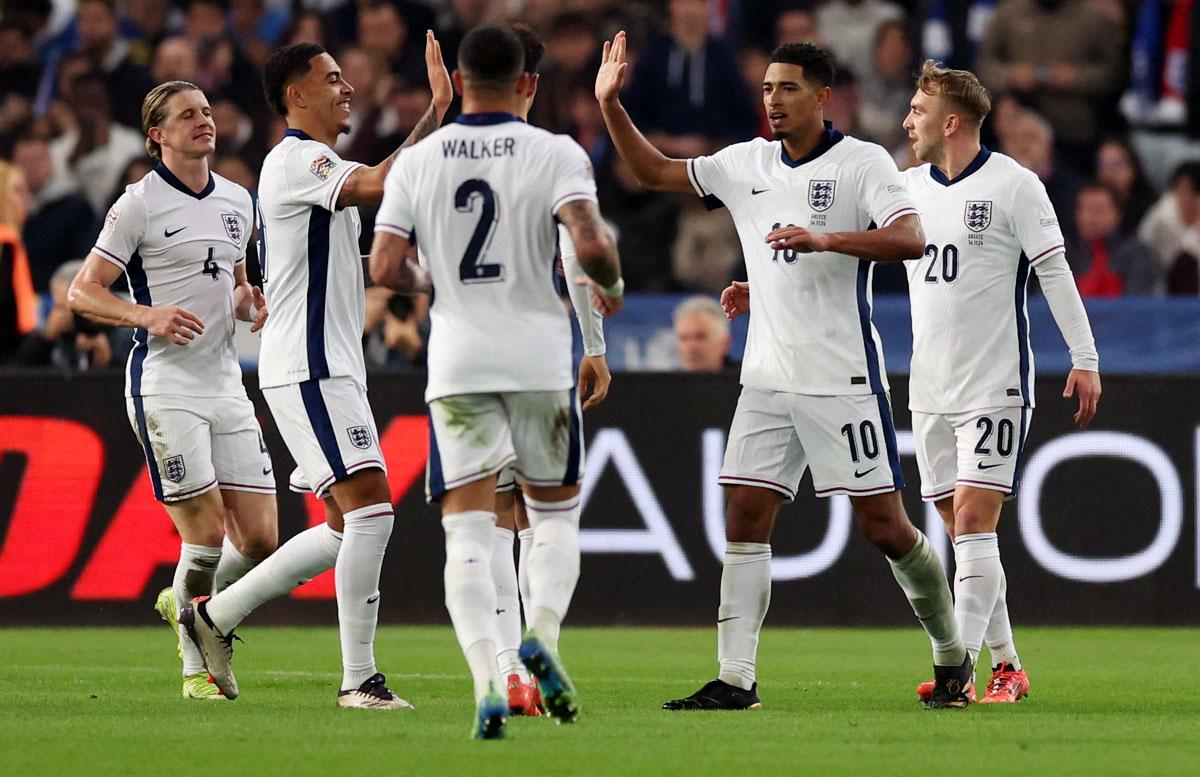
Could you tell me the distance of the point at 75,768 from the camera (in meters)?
6.15

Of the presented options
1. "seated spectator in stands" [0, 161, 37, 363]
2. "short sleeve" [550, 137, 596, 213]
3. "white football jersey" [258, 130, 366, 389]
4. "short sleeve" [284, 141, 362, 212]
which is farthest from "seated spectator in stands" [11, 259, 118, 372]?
"short sleeve" [550, 137, 596, 213]

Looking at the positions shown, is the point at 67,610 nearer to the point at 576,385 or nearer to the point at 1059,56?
the point at 576,385

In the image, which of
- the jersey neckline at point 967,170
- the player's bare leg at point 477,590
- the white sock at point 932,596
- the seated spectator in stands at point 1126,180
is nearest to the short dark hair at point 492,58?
the player's bare leg at point 477,590

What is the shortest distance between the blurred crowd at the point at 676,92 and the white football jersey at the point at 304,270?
6.99 meters

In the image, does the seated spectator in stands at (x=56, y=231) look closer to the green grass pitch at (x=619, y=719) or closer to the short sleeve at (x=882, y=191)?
the green grass pitch at (x=619, y=719)

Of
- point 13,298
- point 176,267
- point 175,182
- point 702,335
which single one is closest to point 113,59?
point 13,298

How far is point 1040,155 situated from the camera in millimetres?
16438

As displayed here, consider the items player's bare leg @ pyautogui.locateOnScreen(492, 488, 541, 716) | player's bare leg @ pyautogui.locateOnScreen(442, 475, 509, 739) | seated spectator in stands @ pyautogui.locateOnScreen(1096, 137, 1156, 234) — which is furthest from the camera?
seated spectator in stands @ pyautogui.locateOnScreen(1096, 137, 1156, 234)

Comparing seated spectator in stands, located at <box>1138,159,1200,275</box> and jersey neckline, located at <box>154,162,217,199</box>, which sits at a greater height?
jersey neckline, located at <box>154,162,217,199</box>

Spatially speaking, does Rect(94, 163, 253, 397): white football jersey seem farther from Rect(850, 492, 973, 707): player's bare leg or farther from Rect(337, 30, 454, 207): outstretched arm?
Rect(850, 492, 973, 707): player's bare leg

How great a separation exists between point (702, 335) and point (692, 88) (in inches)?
176

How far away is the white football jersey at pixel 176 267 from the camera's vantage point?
8.75m

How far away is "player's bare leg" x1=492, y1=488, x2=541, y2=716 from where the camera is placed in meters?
7.63

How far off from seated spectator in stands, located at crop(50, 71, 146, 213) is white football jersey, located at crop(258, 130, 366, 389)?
30.1ft
